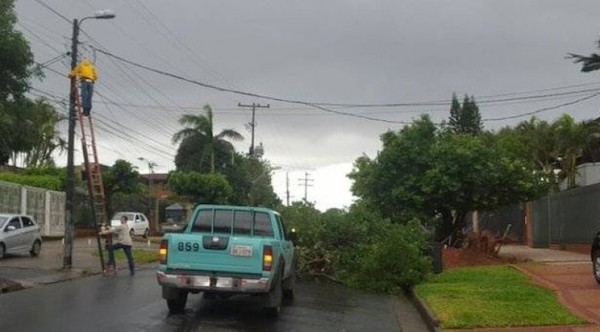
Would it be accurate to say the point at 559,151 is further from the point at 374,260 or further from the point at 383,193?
the point at 374,260

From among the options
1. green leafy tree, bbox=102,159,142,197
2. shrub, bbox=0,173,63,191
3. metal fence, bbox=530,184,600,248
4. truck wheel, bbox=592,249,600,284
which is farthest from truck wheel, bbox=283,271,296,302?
green leafy tree, bbox=102,159,142,197

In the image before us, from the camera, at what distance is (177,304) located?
548 inches

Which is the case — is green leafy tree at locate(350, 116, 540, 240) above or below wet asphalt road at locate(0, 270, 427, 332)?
above

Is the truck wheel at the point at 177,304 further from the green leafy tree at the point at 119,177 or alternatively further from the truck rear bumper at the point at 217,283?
the green leafy tree at the point at 119,177

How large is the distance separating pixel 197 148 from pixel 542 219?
129 feet

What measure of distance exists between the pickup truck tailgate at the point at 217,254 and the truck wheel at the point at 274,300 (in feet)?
1.96

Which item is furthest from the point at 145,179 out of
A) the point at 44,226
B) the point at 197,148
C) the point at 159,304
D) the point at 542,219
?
the point at 159,304

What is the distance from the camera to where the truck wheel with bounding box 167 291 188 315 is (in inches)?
543

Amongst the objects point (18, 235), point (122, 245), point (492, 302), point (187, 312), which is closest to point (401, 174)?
point (122, 245)

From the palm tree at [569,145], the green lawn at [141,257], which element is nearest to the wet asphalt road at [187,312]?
the green lawn at [141,257]

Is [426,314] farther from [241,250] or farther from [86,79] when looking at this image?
[86,79]

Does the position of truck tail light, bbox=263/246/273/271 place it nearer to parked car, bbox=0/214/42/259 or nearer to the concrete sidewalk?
the concrete sidewalk

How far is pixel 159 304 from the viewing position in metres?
15.2

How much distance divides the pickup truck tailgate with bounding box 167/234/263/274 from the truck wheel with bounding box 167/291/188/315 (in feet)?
2.67
